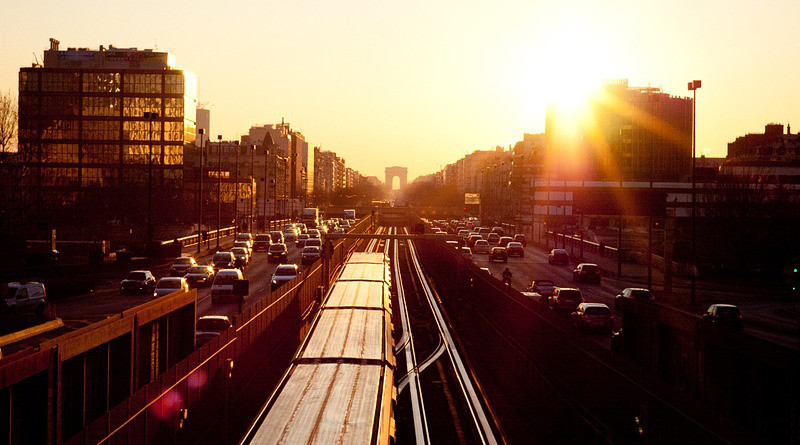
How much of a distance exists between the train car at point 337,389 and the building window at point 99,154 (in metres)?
115

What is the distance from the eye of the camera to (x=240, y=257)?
225 feet

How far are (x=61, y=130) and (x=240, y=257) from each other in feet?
253

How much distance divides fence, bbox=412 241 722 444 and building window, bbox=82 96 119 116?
109734 millimetres

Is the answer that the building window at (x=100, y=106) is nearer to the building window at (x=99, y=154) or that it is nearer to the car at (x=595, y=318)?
the building window at (x=99, y=154)

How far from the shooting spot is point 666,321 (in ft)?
74.8

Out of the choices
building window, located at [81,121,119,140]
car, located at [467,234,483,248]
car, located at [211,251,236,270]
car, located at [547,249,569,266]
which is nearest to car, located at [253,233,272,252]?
car, located at [211,251,236,270]

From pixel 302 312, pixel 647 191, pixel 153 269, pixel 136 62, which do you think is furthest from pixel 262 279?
pixel 136 62

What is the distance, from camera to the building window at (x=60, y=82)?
13238 centimetres

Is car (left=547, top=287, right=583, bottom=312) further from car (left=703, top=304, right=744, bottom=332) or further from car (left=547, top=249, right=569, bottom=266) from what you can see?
car (left=547, top=249, right=569, bottom=266)

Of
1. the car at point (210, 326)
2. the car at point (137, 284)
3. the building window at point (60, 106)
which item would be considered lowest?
the car at point (137, 284)

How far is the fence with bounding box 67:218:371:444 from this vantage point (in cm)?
1377

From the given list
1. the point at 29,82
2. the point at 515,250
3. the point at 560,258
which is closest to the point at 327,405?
the point at 560,258

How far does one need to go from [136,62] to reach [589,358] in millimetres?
134984

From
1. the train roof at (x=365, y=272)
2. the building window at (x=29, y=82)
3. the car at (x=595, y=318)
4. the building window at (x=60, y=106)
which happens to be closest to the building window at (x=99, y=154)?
the building window at (x=60, y=106)
